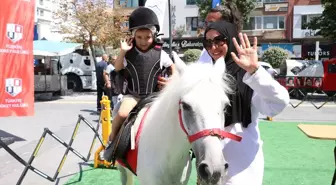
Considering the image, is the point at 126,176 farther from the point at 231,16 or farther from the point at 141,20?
the point at 231,16

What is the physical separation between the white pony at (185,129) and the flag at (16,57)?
525 cm

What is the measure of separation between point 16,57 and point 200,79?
6.15m

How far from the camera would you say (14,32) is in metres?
7.17

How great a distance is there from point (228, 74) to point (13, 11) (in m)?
6.09

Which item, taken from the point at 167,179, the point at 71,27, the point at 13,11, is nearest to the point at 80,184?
the point at 167,179

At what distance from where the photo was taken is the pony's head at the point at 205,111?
1.87 m

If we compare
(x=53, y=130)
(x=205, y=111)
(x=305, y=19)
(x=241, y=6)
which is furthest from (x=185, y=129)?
(x=305, y=19)

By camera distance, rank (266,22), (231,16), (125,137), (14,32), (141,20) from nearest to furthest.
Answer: (231,16) < (125,137) < (141,20) < (14,32) < (266,22)

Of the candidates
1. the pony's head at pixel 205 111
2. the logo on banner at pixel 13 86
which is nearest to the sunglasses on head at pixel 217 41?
the pony's head at pixel 205 111

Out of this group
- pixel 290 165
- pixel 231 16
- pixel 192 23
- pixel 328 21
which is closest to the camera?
pixel 231 16

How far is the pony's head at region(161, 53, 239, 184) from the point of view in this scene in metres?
1.87

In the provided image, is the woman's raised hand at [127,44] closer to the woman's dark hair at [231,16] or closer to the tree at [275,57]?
the woman's dark hair at [231,16]

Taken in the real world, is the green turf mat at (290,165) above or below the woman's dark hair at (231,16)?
below

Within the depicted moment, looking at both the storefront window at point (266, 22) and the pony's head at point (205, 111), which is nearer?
the pony's head at point (205, 111)
